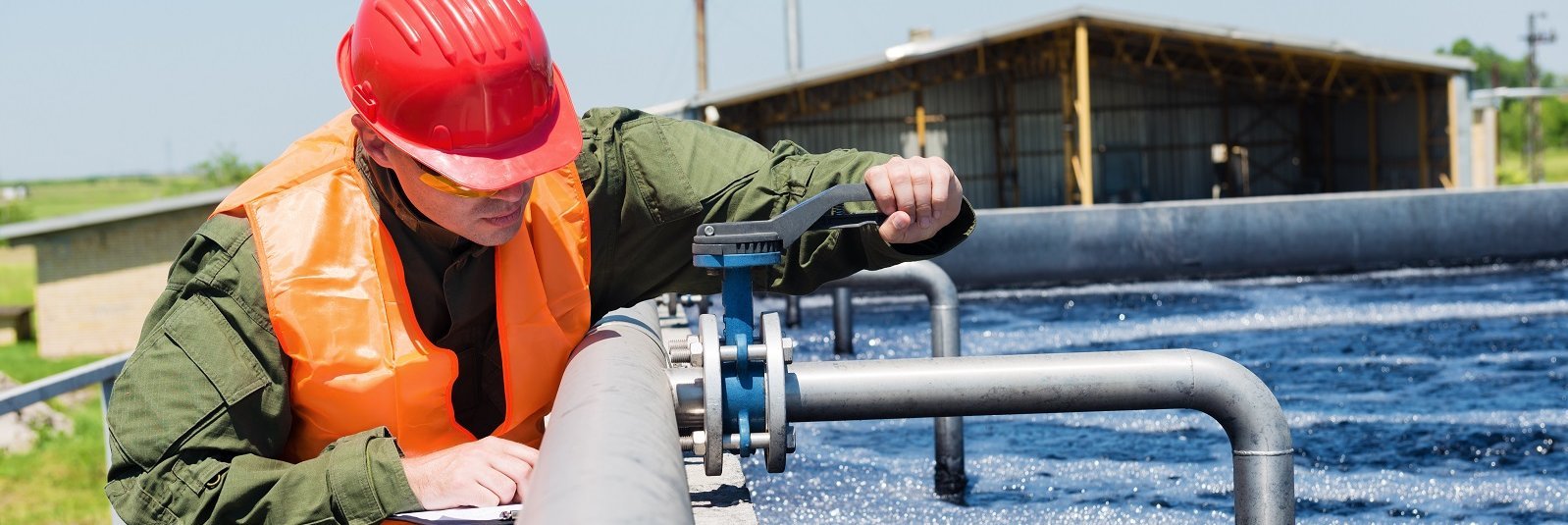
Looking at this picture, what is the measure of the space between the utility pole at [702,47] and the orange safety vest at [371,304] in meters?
23.8

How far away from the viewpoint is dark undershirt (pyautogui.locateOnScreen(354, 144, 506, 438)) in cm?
201

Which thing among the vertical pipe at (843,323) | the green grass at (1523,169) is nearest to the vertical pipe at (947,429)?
the vertical pipe at (843,323)

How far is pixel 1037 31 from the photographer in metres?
21.0

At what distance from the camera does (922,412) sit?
5.87 feet

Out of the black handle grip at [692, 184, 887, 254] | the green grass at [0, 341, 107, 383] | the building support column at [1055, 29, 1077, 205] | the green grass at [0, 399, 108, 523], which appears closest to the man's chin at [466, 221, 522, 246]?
the black handle grip at [692, 184, 887, 254]

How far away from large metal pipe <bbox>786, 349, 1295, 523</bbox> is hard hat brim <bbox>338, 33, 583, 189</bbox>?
439 millimetres

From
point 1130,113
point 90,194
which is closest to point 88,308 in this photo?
point 1130,113

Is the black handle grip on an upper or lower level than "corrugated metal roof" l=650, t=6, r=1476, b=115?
lower

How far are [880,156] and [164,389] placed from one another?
3.47 ft

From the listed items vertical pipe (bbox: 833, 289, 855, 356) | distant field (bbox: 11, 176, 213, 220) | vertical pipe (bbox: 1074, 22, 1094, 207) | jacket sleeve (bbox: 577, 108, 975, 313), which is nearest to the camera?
jacket sleeve (bbox: 577, 108, 975, 313)

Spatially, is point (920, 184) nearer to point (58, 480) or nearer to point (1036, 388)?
point (1036, 388)

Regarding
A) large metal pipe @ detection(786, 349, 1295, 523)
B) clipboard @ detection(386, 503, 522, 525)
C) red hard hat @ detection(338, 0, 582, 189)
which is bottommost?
clipboard @ detection(386, 503, 522, 525)

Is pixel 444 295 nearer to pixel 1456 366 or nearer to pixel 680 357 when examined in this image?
pixel 680 357

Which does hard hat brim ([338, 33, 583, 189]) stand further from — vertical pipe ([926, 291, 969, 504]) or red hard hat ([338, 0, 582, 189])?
vertical pipe ([926, 291, 969, 504])
